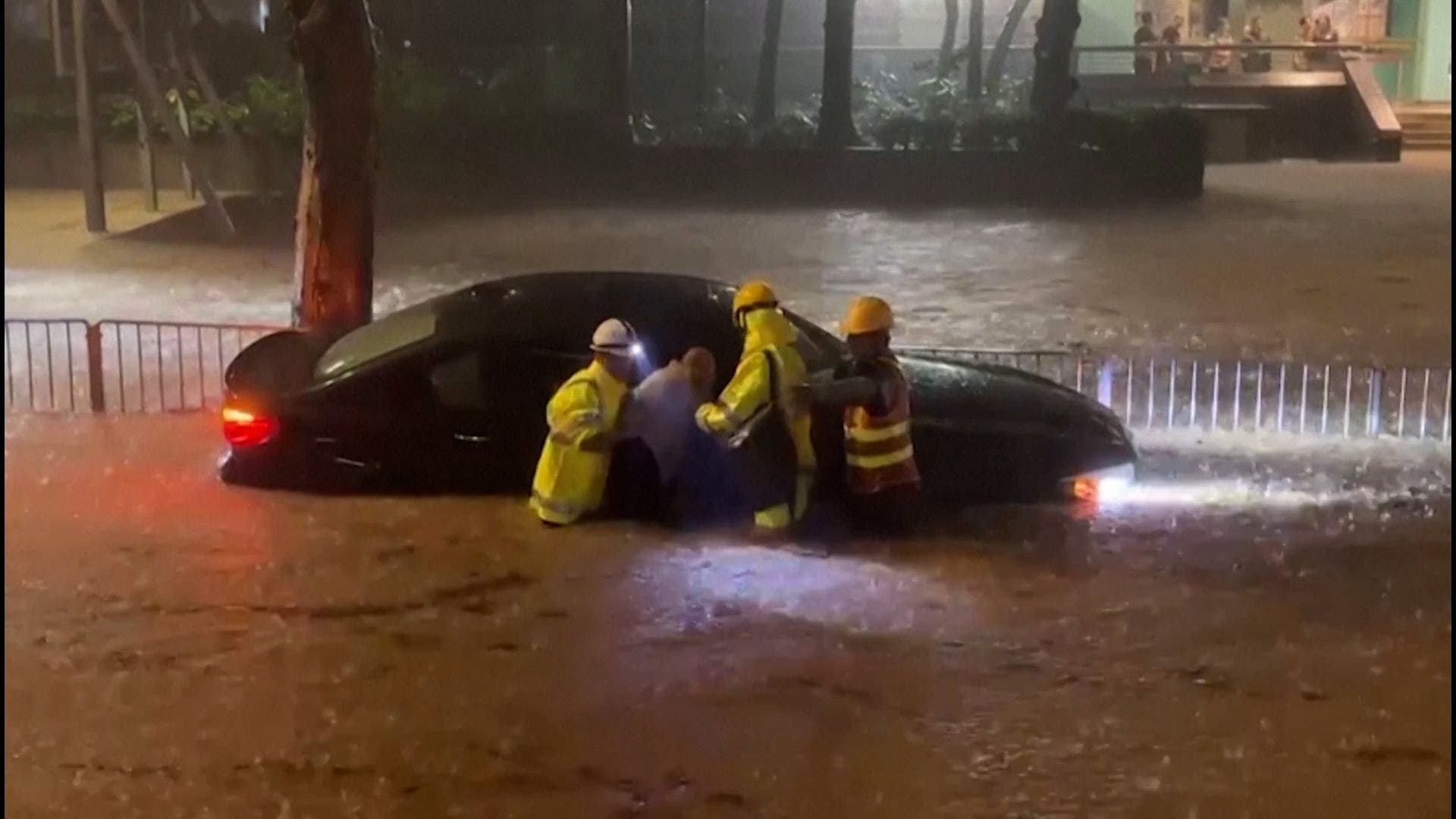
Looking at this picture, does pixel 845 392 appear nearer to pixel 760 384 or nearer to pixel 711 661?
pixel 760 384

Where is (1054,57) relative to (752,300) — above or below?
above

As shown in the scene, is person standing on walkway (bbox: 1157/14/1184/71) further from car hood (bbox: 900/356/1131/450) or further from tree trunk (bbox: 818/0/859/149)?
car hood (bbox: 900/356/1131/450)

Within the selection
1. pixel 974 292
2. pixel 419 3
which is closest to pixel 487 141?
pixel 419 3

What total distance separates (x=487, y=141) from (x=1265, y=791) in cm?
2028

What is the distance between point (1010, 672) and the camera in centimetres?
622

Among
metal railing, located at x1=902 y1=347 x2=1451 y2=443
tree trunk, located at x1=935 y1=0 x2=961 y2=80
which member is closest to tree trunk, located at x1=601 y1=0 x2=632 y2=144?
tree trunk, located at x1=935 y1=0 x2=961 y2=80

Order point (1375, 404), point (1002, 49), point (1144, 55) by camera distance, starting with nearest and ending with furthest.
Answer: point (1375, 404) < point (1002, 49) < point (1144, 55)

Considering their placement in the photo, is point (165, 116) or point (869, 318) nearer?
point (869, 318)

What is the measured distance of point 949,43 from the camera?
29.8 metres

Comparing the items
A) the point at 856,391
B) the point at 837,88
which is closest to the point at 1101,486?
the point at 856,391

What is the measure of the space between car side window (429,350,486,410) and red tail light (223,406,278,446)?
81 centimetres

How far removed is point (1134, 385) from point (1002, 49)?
58.4ft

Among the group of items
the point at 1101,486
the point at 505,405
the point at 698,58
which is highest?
the point at 698,58

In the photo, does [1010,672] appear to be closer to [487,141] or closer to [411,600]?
[411,600]
